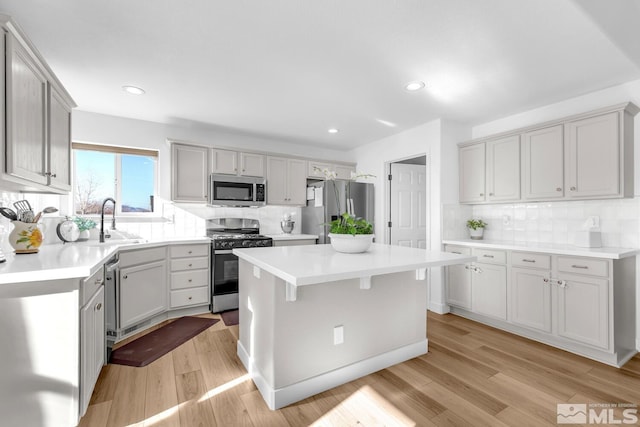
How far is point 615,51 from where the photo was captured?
84.4 inches

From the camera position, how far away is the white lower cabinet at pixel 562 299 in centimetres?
240

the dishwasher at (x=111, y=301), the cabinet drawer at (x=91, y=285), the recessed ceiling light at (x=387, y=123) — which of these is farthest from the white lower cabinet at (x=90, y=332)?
the recessed ceiling light at (x=387, y=123)

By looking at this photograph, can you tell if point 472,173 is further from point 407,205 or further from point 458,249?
point 407,205

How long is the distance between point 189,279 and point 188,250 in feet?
1.12

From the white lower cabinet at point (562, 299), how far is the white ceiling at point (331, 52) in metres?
1.64

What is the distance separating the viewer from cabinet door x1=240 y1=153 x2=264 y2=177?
13.6 ft

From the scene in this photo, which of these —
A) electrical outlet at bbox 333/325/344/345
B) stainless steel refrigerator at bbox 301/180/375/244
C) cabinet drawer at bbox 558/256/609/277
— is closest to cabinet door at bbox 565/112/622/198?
cabinet drawer at bbox 558/256/609/277

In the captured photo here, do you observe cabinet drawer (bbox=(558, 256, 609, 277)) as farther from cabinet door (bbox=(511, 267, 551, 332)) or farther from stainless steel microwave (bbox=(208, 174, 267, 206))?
stainless steel microwave (bbox=(208, 174, 267, 206))

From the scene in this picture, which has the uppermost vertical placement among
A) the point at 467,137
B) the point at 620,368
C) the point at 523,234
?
the point at 467,137

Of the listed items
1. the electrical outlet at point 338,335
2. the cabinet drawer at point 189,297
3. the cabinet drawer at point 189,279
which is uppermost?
the cabinet drawer at point 189,279

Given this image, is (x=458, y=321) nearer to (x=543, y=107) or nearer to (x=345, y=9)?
(x=543, y=107)

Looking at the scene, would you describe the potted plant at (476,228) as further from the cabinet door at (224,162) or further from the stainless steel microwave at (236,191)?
the cabinet door at (224,162)

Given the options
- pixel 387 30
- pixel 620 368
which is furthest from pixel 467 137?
pixel 620 368

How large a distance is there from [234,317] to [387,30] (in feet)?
10.5
